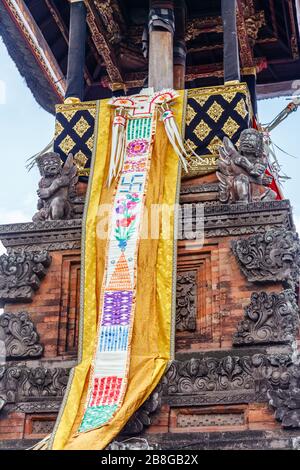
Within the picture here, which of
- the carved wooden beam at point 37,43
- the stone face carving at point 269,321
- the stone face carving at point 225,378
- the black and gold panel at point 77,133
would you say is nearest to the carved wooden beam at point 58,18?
the carved wooden beam at point 37,43

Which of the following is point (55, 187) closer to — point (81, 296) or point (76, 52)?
point (81, 296)

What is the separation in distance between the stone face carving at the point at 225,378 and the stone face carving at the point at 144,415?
0.13 m

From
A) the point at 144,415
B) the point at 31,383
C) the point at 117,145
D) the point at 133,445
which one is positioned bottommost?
the point at 133,445

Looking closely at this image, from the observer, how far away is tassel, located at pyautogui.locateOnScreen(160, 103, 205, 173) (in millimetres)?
14018

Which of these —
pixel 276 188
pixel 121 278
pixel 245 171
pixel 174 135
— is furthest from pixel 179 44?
pixel 121 278

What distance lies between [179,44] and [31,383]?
291 inches

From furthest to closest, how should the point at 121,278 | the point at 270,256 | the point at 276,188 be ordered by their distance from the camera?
the point at 276,188 < the point at 121,278 < the point at 270,256

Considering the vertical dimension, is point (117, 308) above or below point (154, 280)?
below

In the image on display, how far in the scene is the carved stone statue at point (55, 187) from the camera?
13.9 m

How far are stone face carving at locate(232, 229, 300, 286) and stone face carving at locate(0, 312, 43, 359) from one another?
113 inches

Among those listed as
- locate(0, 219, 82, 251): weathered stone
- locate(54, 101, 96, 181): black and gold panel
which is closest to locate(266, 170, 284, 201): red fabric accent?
locate(54, 101, 96, 181): black and gold panel

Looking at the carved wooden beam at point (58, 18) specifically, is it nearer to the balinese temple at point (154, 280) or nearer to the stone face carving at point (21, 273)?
the balinese temple at point (154, 280)

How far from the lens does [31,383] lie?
1241 cm

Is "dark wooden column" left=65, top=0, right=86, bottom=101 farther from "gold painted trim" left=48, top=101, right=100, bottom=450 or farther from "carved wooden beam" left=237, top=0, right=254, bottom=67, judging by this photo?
"carved wooden beam" left=237, top=0, right=254, bottom=67
